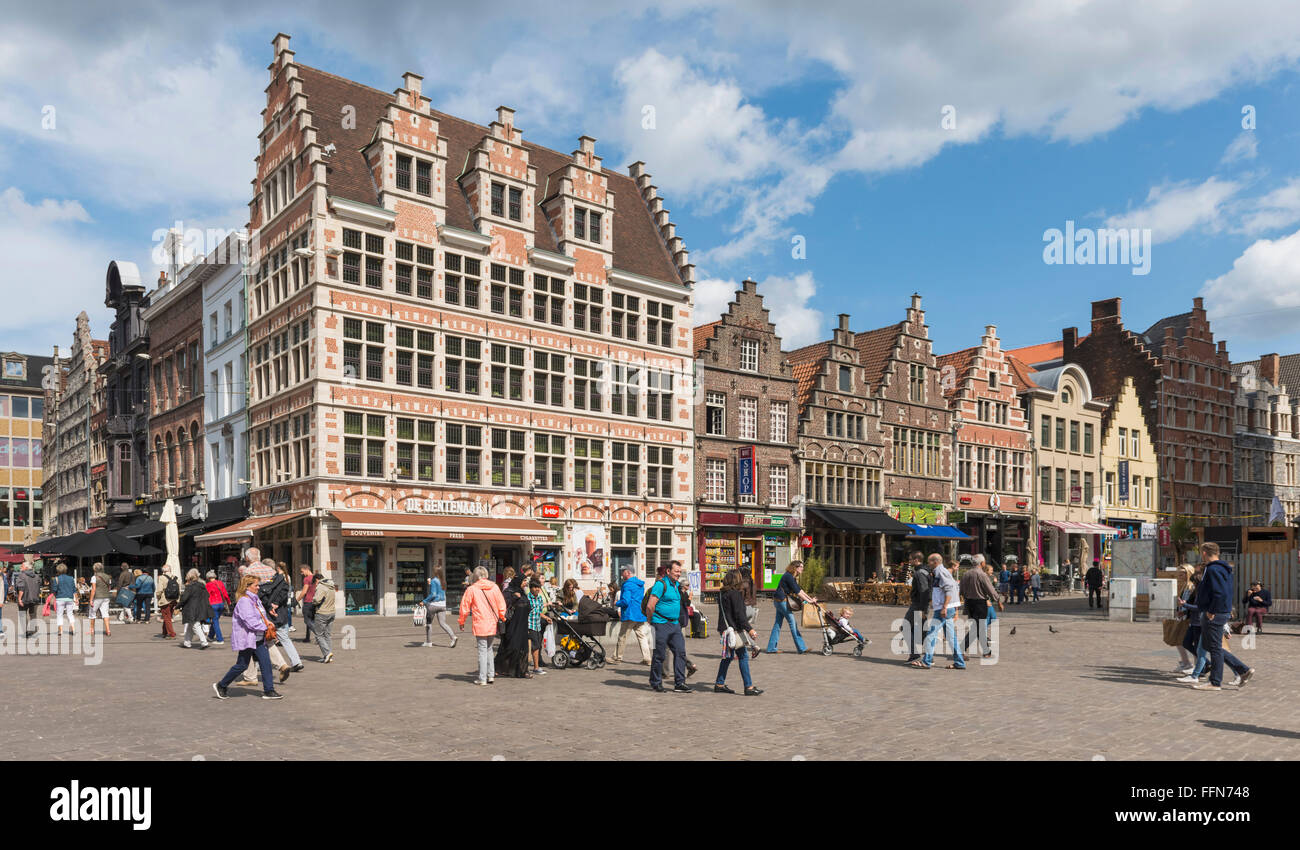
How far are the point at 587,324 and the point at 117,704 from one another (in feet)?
89.3

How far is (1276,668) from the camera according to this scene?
16.3 metres

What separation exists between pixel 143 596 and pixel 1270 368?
74.4m

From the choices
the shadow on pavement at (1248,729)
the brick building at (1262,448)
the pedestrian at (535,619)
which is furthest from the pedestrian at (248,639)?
the brick building at (1262,448)

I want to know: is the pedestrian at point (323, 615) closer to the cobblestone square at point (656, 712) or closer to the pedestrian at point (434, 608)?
Answer: the cobblestone square at point (656, 712)

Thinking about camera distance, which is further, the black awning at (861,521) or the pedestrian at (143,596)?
the black awning at (861,521)

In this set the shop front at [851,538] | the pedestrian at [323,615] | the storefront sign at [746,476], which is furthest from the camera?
the shop front at [851,538]

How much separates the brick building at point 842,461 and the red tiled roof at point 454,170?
857cm

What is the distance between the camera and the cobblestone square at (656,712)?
946cm

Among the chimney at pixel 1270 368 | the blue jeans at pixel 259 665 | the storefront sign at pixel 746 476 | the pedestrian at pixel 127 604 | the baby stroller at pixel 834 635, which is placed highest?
the chimney at pixel 1270 368

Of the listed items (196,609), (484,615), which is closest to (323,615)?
(196,609)

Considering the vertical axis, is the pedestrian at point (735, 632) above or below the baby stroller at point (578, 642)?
above

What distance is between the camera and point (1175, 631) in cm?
1475

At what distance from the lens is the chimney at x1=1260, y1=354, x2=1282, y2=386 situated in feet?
246

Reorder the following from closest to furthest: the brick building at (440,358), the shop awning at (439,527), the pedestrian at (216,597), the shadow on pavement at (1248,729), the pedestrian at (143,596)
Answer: the shadow on pavement at (1248,729)
the pedestrian at (216,597)
the pedestrian at (143,596)
the shop awning at (439,527)
the brick building at (440,358)
